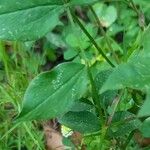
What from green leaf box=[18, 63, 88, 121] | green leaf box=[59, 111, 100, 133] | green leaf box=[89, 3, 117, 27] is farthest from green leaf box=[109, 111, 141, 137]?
green leaf box=[89, 3, 117, 27]

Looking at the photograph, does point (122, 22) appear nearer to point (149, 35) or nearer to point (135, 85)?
point (149, 35)

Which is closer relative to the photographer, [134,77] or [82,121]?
[134,77]

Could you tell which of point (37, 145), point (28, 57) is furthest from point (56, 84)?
point (28, 57)

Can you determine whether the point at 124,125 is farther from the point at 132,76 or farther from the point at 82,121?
the point at 132,76

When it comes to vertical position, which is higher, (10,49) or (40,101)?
(40,101)

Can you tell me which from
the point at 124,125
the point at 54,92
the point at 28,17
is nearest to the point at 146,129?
the point at 124,125

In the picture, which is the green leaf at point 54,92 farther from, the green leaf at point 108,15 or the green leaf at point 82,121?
the green leaf at point 108,15
